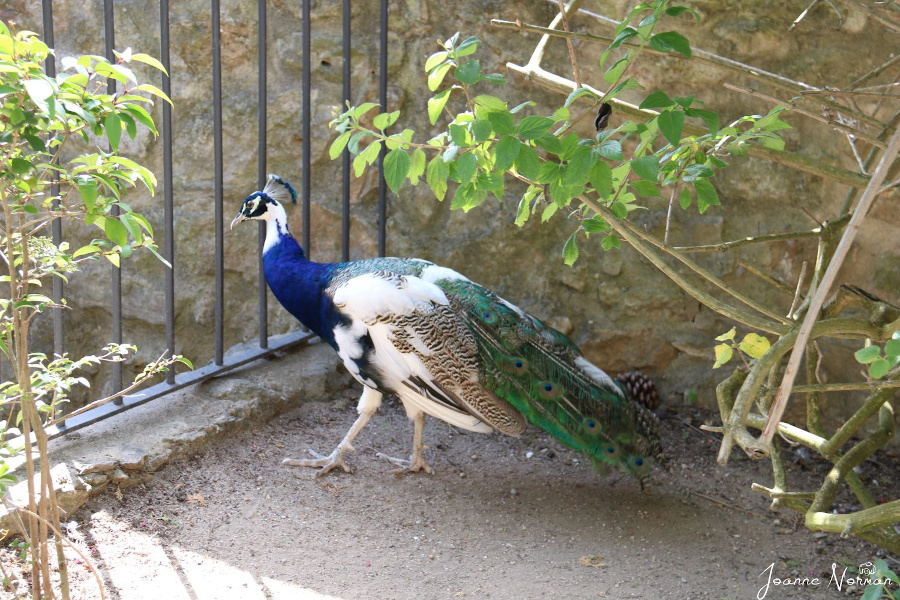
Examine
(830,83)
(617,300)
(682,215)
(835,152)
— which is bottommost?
(617,300)

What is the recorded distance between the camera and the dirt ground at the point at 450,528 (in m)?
2.60

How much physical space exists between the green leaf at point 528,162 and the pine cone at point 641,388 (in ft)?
7.43

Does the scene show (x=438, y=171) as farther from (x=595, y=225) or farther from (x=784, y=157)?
(x=784, y=157)

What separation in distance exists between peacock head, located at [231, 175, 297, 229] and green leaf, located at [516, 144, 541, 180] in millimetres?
1930

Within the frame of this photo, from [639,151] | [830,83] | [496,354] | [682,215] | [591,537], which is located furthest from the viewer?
[682,215]

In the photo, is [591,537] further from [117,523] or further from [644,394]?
[117,523]

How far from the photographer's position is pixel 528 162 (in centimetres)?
172

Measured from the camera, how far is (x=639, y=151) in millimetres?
1963

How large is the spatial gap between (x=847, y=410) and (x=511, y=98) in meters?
1.96

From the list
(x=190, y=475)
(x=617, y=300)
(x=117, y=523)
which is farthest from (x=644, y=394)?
(x=117, y=523)

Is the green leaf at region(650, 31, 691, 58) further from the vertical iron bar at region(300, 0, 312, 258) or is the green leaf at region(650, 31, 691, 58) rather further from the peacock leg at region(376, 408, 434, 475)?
the vertical iron bar at region(300, 0, 312, 258)

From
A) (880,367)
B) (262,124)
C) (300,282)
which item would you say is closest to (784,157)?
(880,367)

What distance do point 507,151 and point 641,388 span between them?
2350 mm

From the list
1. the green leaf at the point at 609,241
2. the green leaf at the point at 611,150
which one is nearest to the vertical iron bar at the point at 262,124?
the green leaf at the point at 609,241
